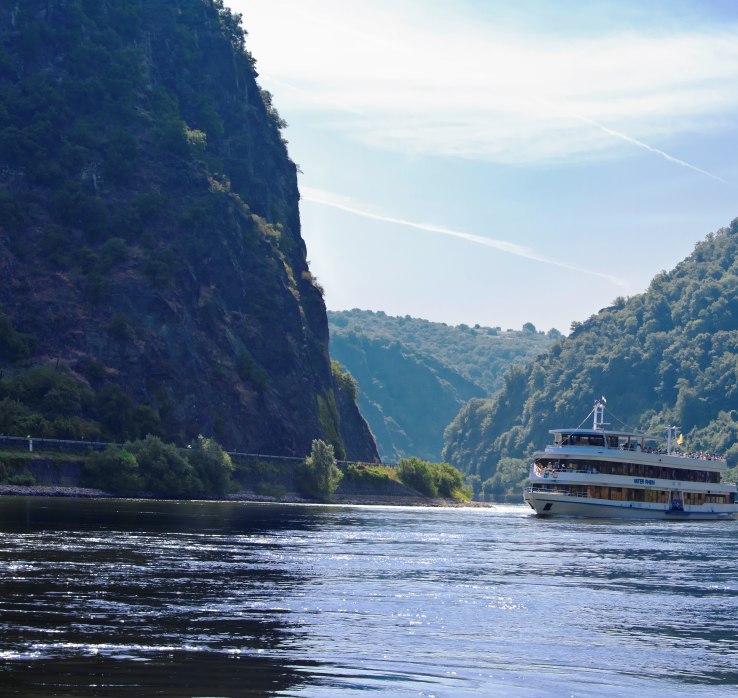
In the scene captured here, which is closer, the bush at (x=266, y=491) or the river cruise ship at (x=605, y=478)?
the river cruise ship at (x=605, y=478)

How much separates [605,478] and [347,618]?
4364 inches

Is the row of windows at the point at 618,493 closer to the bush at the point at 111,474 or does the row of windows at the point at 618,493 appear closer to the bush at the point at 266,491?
the bush at the point at 111,474

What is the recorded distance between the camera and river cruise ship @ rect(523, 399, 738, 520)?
5984 inches

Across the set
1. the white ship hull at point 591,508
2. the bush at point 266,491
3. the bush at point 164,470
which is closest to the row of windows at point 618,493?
the white ship hull at point 591,508

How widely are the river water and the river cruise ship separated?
6441 centimetres

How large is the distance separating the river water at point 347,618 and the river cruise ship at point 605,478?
211ft

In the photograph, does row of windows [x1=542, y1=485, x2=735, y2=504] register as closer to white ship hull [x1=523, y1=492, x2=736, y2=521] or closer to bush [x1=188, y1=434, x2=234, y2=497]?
white ship hull [x1=523, y1=492, x2=736, y2=521]

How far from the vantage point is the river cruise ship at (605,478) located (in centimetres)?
15200

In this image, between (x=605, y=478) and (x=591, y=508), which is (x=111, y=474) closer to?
(x=591, y=508)

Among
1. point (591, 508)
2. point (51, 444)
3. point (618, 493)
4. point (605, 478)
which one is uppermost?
point (51, 444)

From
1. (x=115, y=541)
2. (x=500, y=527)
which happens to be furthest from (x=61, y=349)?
(x=115, y=541)

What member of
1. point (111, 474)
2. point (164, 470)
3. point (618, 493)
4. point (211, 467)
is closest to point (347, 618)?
point (618, 493)

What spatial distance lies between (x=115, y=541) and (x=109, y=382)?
396 ft

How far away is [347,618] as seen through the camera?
45281 millimetres
